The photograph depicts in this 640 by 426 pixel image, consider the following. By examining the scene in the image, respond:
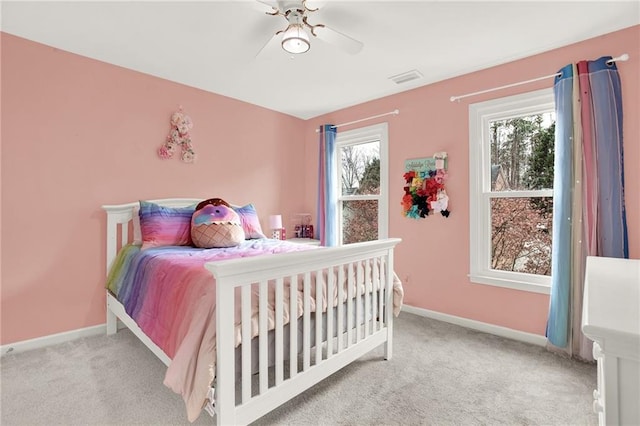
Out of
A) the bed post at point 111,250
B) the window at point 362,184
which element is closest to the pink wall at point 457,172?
the window at point 362,184

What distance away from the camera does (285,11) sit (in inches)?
71.7

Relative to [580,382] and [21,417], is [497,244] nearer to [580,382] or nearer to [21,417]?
[580,382]

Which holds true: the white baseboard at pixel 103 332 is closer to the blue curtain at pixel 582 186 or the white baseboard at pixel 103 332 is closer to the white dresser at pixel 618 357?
the blue curtain at pixel 582 186

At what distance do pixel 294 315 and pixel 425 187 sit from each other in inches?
83.0

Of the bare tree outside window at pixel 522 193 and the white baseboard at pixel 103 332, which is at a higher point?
the bare tree outside window at pixel 522 193

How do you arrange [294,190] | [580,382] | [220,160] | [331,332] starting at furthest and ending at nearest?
[294,190] → [220,160] → [580,382] → [331,332]

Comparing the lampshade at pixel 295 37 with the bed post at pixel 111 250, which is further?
the bed post at pixel 111 250

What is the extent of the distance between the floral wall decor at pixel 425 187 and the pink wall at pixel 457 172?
0.07 metres

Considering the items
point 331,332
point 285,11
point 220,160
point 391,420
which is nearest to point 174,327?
point 331,332

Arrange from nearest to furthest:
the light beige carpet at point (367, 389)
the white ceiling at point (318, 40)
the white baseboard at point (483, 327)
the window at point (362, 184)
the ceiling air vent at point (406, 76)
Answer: the light beige carpet at point (367, 389) → the white ceiling at point (318, 40) → the white baseboard at point (483, 327) → the ceiling air vent at point (406, 76) → the window at point (362, 184)

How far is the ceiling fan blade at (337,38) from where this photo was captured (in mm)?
1807

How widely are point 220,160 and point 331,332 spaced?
2.40m

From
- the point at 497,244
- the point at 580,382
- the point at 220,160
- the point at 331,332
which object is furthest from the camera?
the point at 220,160

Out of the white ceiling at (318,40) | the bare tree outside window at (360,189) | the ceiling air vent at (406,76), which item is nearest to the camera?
the white ceiling at (318,40)
